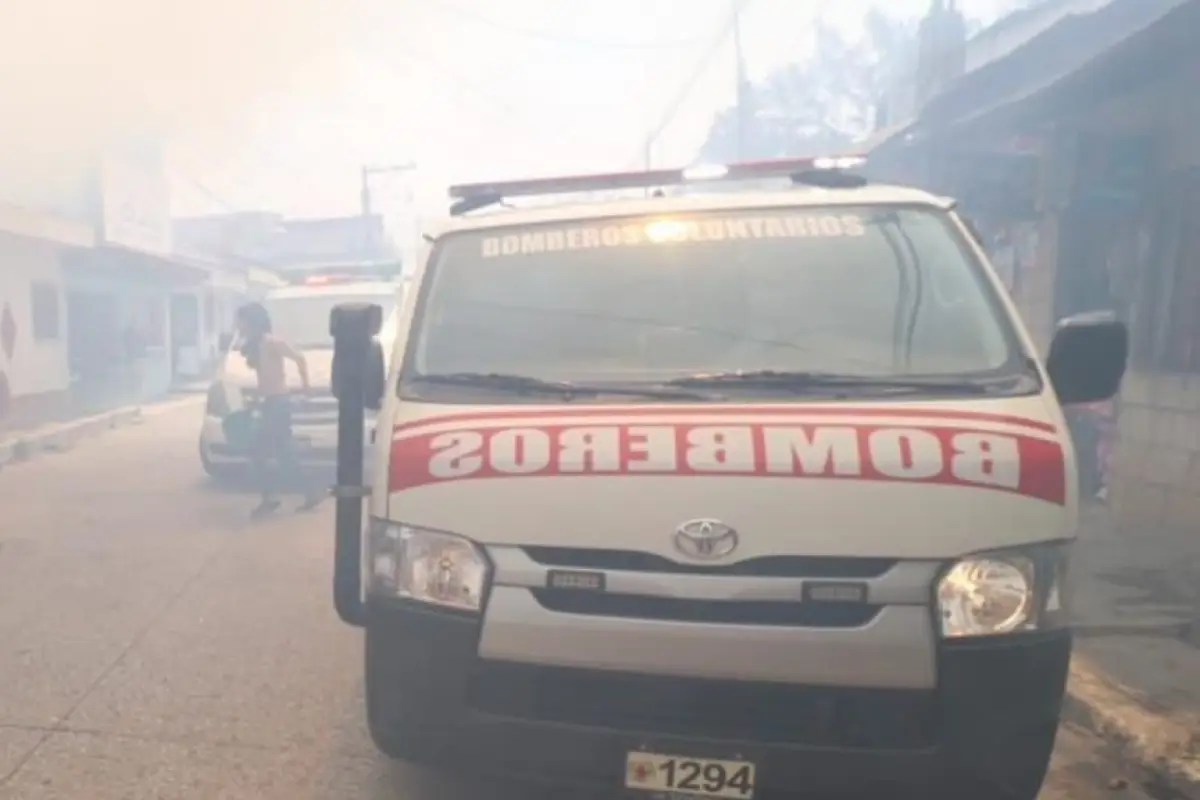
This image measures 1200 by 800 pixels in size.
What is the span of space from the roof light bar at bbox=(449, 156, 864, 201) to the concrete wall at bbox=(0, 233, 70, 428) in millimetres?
12320

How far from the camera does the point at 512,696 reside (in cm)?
247

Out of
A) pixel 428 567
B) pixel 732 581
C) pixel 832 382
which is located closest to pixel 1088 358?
pixel 832 382

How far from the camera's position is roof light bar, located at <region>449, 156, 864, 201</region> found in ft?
12.5

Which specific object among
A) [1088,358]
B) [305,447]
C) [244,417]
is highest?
[1088,358]

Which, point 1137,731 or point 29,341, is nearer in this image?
point 1137,731

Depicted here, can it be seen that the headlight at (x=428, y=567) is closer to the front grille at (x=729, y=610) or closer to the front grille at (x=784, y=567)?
the front grille at (x=729, y=610)

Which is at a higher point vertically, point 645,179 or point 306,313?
point 645,179

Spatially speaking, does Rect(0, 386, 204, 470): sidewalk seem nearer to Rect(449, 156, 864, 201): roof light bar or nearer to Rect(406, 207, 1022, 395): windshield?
Rect(449, 156, 864, 201): roof light bar

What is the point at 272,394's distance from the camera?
342 inches

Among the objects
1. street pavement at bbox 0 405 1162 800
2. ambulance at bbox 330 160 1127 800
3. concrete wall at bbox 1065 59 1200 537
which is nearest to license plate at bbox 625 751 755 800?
ambulance at bbox 330 160 1127 800

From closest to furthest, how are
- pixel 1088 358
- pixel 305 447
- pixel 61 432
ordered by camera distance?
pixel 1088 358
pixel 305 447
pixel 61 432

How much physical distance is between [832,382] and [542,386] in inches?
31.2

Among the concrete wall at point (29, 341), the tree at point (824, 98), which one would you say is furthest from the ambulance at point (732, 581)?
the tree at point (824, 98)

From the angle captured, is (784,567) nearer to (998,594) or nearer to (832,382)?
(998,594)
